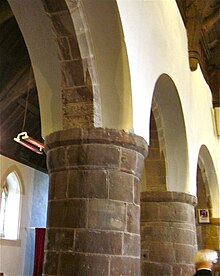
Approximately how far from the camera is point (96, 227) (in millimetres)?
3150

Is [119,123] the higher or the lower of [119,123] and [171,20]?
the lower

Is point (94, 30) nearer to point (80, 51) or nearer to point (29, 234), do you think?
point (80, 51)

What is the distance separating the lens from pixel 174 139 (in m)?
5.95

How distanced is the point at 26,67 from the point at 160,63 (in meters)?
4.29

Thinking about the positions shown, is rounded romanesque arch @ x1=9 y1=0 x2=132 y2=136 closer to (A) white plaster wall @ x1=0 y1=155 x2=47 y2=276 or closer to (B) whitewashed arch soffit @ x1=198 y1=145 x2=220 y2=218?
(B) whitewashed arch soffit @ x1=198 y1=145 x2=220 y2=218

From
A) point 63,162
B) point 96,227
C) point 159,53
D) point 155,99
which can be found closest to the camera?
point 96,227

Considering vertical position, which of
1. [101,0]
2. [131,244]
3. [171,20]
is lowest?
[131,244]

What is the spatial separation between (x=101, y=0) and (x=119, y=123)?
3.30 feet

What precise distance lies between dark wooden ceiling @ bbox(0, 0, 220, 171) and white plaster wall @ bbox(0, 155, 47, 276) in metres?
0.19

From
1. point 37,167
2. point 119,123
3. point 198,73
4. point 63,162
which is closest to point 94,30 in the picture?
point 119,123

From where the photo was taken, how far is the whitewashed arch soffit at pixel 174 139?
575 cm

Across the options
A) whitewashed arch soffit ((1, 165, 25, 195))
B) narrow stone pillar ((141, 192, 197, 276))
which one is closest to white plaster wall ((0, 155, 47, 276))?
whitewashed arch soffit ((1, 165, 25, 195))

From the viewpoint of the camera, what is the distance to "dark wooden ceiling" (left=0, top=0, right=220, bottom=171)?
7.22 m

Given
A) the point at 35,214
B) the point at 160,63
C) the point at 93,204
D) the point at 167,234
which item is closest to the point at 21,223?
the point at 35,214
